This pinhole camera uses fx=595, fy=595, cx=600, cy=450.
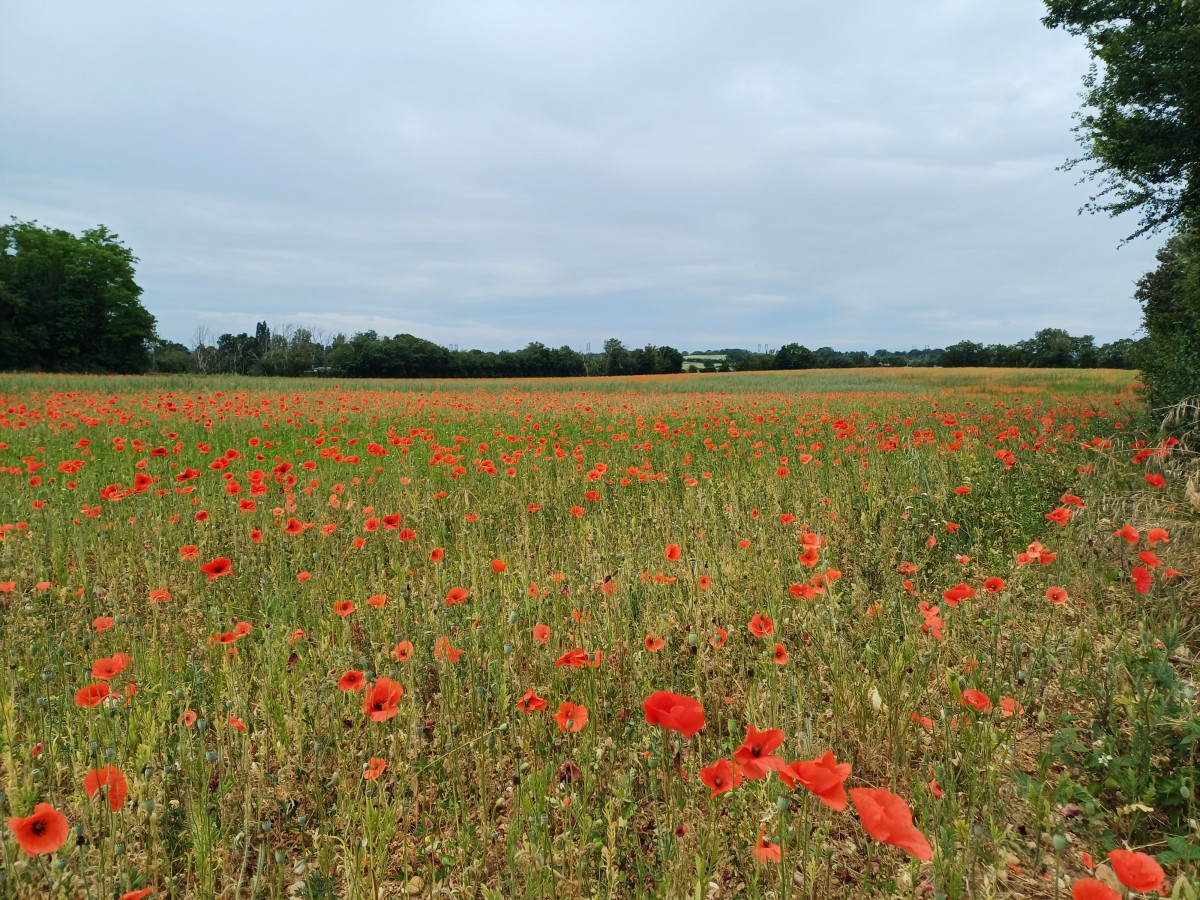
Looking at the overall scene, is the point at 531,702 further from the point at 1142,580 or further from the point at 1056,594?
the point at 1142,580

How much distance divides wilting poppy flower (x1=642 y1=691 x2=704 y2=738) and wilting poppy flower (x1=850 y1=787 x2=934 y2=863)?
309 millimetres

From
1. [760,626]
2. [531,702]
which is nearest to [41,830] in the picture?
[531,702]

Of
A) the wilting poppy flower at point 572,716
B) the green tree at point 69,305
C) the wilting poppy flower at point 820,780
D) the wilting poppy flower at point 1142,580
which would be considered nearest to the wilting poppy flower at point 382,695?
the wilting poppy flower at point 572,716

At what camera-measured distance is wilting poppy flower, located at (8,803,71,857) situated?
48.9 inches

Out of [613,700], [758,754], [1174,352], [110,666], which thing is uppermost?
[1174,352]

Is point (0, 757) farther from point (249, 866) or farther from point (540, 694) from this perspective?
point (540, 694)

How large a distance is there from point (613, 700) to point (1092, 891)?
1711 millimetres

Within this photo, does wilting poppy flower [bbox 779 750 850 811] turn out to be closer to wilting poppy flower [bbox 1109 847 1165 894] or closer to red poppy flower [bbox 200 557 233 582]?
wilting poppy flower [bbox 1109 847 1165 894]

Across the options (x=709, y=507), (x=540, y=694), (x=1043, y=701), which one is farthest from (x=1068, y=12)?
(x=540, y=694)

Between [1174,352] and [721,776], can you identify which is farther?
[1174,352]

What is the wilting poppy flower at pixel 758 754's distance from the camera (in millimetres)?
1196

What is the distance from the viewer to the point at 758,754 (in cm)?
133

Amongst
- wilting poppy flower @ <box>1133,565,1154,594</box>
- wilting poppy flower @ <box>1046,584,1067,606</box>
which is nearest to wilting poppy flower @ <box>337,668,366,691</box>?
wilting poppy flower @ <box>1046,584,1067,606</box>

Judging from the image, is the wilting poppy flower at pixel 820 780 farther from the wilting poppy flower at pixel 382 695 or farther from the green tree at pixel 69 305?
the green tree at pixel 69 305
